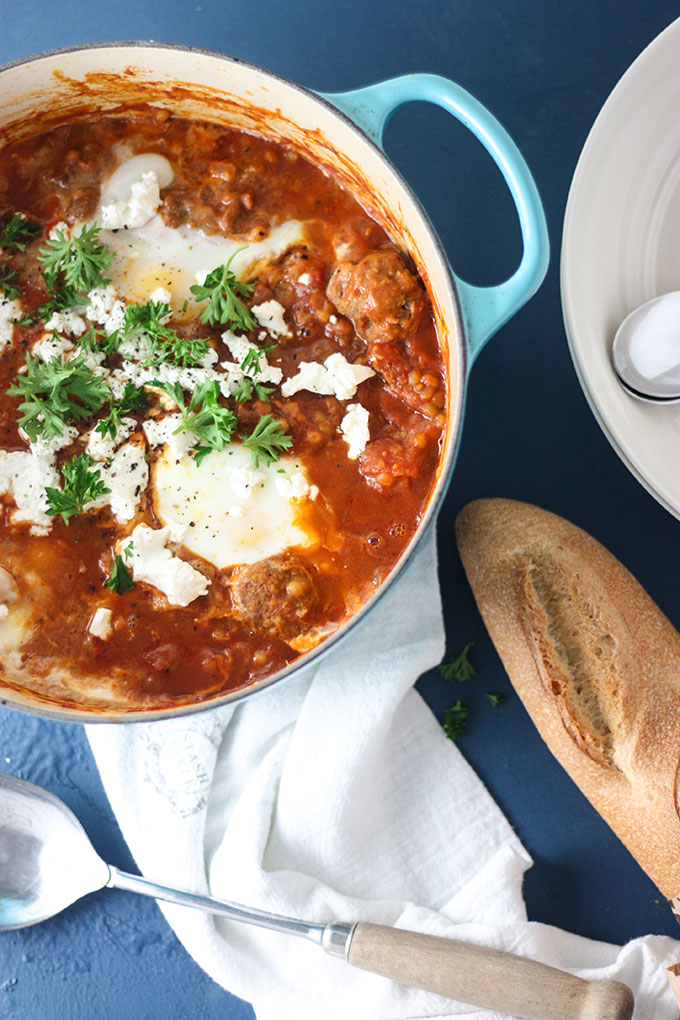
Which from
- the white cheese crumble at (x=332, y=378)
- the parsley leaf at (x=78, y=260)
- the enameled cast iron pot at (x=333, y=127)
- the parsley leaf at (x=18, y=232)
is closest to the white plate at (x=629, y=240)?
the enameled cast iron pot at (x=333, y=127)

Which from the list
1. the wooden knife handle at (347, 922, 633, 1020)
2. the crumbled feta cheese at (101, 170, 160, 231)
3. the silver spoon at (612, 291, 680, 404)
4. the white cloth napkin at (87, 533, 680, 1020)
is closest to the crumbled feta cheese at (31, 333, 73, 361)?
the crumbled feta cheese at (101, 170, 160, 231)

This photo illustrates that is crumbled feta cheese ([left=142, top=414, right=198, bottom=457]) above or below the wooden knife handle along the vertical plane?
above

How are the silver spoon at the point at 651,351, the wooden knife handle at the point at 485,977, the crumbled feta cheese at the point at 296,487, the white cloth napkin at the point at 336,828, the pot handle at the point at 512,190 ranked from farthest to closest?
the white cloth napkin at the point at 336,828
the crumbled feta cheese at the point at 296,487
the wooden knife handle at the point at 485,977
the silver spoon at the point at 651,351
the pot handle at the point at 512,190

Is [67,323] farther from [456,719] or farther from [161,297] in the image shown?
[456,719]

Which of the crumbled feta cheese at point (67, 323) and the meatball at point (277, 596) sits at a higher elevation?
the crumbled feta cheese at point (67, 323)

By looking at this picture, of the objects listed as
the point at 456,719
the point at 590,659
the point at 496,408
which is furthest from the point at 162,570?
the point at 590,659

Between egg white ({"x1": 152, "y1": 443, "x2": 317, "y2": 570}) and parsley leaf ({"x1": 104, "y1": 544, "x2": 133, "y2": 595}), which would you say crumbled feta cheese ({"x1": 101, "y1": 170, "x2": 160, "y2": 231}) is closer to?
egg white ({"x1": 152, "y1": 443, "x2": 317, "y2": 570})

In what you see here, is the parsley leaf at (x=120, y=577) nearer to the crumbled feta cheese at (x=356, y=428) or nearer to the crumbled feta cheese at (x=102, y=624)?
the crumbled feta cheese at (x=102, y=624)
